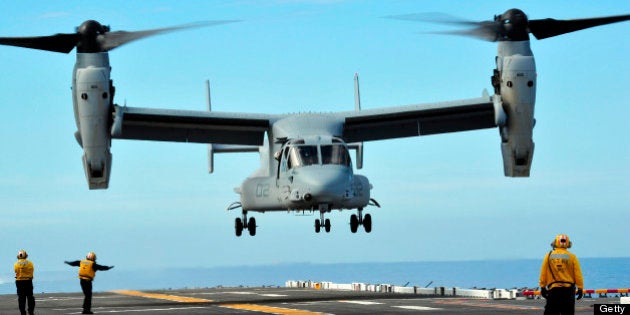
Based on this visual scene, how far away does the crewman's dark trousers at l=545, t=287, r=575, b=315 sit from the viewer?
1485 cm

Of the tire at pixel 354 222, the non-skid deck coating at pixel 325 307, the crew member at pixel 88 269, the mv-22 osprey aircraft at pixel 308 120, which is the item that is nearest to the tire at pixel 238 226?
the mv-22 osprey aircraft at pixel 308 120

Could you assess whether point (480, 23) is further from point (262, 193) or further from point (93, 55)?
point (93, 55)

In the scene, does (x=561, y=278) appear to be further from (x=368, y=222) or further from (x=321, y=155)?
(x=368, y=222)

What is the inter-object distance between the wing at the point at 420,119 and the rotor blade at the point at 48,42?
31.8ft

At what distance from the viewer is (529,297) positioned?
30469mm

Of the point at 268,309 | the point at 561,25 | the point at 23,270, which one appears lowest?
the point at 268,309

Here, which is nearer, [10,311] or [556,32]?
[10,311]

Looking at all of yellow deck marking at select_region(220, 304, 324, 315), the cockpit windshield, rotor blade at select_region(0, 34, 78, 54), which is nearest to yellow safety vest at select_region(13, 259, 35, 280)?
yellow deck marking at select_region(220, 304, 324, 315)

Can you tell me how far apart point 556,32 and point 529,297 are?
813 centimetres

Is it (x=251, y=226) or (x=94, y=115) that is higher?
(x=94, y=115)

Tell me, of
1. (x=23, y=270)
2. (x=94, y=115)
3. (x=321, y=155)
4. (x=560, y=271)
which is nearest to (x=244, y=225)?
(x=321, y=155)

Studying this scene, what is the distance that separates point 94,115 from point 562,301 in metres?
18.6

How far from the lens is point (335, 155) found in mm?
31453

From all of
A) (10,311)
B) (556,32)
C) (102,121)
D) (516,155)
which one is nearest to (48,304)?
(10,311)
